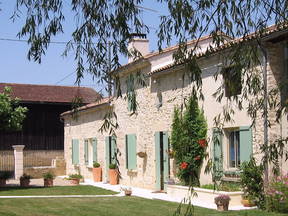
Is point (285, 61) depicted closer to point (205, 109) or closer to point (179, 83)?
point (205, 109)

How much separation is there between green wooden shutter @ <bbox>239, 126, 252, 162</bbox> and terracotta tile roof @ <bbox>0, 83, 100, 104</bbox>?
1873 centimetres

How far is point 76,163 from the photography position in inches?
1039

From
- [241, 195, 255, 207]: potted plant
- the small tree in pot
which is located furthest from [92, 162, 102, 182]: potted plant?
[241, 195, 255, 207]: potted plant

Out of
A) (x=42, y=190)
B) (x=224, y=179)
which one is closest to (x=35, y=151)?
(x=42, y=190)

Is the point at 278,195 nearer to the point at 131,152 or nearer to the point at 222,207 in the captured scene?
the point at 222,207

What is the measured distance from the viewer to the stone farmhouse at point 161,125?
12367 millimetres

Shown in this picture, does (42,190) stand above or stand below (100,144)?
below

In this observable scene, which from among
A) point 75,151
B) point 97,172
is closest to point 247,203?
point 97,172

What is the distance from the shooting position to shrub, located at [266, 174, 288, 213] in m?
11.4

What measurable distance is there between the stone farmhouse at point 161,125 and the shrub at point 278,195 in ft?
3.48

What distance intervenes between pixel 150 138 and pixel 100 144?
527 cm

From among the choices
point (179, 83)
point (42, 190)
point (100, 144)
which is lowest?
point (42, 190)

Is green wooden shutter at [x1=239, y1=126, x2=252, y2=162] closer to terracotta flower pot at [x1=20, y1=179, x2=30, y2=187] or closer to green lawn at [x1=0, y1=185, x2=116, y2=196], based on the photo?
green lawn at [x1=0, y1=185, x2=116, y2=196]

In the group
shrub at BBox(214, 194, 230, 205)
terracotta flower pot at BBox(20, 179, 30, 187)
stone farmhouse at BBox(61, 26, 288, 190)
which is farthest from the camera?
terracotta flower pot at BBox(20, 179, 30, 187)
